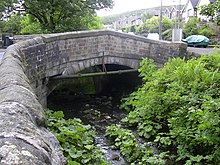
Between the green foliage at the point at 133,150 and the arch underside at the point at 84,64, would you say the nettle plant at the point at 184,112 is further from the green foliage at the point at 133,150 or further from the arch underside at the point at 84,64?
the arch underside at the point at 84,64

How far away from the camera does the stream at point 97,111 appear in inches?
281

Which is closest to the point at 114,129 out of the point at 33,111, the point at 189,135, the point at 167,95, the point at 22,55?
the point at 167,95

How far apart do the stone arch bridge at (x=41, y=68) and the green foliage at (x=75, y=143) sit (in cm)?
106

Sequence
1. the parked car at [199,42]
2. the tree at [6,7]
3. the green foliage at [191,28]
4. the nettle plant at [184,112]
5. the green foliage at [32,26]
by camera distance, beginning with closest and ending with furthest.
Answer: the nettle plant at [184,112] → the tree at [6,7] → the green foliage at [32,26] → the parked car at [199,42] → the green foliage at [191,28]

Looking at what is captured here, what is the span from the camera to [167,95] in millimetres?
7980

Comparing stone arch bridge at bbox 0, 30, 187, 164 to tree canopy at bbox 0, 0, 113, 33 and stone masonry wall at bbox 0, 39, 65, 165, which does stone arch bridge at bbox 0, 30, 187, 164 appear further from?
tree canopy at bbox 0, 0, 113, 33

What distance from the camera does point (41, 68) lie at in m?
8.58

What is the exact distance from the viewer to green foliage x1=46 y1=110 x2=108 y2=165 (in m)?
5.72

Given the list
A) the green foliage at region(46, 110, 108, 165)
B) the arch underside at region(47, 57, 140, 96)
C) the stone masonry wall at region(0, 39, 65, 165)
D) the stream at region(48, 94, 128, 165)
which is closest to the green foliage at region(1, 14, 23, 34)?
the stream at region(48, 94, 128, 165)

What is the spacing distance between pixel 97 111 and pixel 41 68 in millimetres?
2954

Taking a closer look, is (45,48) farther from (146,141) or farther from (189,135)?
(189,135)

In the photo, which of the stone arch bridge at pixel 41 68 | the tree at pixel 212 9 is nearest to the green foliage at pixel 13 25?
the stone arch bridge at pixel 41 68

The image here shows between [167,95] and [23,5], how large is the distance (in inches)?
498

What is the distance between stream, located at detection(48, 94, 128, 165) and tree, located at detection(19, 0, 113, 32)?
576 cm
